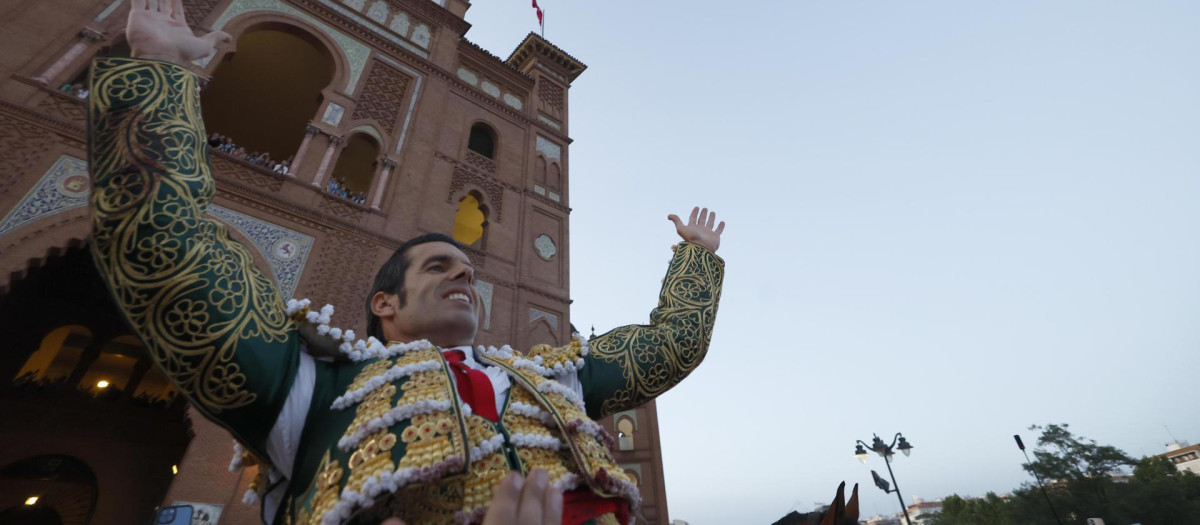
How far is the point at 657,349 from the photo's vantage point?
5.98ft

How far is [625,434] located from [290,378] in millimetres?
12485

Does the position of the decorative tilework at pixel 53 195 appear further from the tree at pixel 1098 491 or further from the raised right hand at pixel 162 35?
the tree at pixel 1098 491

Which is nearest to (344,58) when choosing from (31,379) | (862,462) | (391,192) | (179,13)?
(391,192)

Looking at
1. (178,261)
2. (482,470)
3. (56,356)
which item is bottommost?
(482,470)

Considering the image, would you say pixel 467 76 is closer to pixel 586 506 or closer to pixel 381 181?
pixel 381 181

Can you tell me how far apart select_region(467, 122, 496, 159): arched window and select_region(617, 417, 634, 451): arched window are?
24.9 feet

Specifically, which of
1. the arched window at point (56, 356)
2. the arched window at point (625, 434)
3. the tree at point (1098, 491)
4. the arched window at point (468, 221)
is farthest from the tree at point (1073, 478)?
the arched window at point (56, 356)

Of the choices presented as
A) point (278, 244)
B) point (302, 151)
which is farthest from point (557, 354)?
point (302, 151)

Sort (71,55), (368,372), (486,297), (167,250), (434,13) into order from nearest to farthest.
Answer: (167,250)
(368,372)
(71,55)
(486,297)
(434,13)

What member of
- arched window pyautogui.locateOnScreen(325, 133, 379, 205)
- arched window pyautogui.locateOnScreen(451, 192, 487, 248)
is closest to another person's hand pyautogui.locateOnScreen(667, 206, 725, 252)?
arched window pyautogui.locateOnScreen(451, 192, 487, 248)

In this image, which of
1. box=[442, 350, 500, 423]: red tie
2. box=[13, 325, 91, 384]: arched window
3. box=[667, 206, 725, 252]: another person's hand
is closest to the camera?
box=[442, 350, 500, 423]: red tie

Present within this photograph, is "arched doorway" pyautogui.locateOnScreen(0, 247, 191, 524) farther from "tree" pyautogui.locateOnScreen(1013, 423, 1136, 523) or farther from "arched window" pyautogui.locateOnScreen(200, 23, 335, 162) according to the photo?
"tree" pyautogui.locateOnScreen(1013, 423, 1136, 523)

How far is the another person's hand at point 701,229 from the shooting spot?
2371 mm

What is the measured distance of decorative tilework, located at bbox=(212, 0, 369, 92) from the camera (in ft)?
25.6
